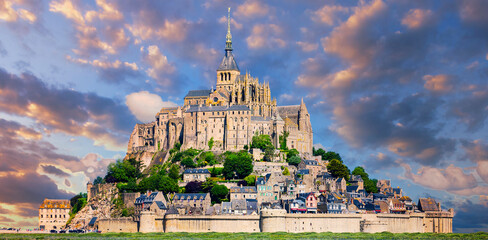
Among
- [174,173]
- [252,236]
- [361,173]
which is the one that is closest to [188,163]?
[174,173]

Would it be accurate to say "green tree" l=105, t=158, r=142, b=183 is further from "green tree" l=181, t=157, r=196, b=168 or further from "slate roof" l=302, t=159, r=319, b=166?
"slate roof" l=302, t=159, r=319, b=166

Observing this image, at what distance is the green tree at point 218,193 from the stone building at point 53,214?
2307 centimetres

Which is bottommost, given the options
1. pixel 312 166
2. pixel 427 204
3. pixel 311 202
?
pixel 427 204

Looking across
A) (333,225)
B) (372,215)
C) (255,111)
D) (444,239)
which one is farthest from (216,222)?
(255,111)

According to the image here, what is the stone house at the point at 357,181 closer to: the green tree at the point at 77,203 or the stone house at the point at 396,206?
the stone house at the point at 396,206

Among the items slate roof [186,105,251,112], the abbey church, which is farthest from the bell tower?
slate roof [186,105,251,112]

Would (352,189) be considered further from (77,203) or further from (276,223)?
(77,203)

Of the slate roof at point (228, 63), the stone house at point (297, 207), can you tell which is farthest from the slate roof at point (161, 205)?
the slate roof at point (228, 63)

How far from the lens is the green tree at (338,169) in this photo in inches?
3885

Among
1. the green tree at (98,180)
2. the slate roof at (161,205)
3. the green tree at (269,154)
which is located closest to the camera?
the slate roof at (161,205)

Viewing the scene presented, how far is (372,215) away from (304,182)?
47.9 feet

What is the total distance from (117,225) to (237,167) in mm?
21135

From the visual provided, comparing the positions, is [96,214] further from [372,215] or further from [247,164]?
[372,215]

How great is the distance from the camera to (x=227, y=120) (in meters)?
106
